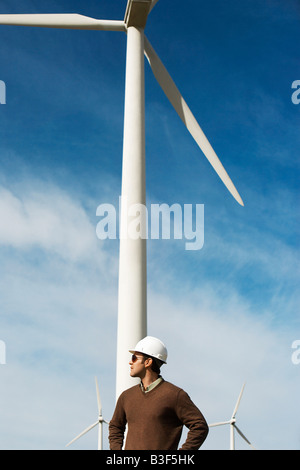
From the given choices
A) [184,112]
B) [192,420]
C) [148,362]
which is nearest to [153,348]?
[148,362]

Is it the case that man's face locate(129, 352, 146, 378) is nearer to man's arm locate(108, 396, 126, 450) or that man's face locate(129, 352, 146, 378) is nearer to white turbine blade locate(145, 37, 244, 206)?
man's arm locate(108, 396, 126, 450)

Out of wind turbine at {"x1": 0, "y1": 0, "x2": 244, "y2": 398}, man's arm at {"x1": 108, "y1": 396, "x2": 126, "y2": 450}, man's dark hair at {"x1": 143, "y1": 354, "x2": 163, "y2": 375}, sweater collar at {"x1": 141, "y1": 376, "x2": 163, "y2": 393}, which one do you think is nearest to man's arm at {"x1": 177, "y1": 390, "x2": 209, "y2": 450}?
sweater collar at {"x1": 141, "y1": 376, "x2": 163, "y2": 393}

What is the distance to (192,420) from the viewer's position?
6844mm

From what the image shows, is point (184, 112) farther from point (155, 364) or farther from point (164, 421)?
point (164, 421)

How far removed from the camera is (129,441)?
7148mm

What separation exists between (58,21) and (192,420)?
2013 centimetres

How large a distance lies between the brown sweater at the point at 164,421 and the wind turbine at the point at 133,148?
746cm

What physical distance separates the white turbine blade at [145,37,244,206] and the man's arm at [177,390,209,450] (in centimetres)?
1624

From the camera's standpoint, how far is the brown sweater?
684 centimetres

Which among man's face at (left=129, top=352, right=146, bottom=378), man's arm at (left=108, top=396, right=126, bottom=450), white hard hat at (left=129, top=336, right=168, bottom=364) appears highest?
white hard hat at (left=129, top=336, right=168, bottom=364)
